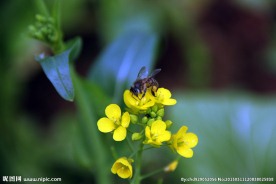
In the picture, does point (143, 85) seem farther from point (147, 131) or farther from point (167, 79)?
point (167, 79)

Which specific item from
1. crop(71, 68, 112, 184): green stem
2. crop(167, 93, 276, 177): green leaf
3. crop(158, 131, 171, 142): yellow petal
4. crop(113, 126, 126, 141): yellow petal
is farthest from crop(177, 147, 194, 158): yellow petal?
crop(167, 93, 276, 177): green leaf

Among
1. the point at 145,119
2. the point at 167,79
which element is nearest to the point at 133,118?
the point at 145,119

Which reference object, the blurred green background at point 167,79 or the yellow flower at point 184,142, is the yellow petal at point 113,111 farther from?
the blurred green background at point 167,79

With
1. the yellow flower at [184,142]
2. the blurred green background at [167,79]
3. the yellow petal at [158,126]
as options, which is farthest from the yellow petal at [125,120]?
the blurred green background at [167,79]

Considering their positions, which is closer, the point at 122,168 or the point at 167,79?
the point at 122,168

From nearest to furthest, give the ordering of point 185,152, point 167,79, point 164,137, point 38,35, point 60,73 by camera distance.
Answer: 1. point 164,137
2. point 185,152
3. point 60,73
4. point 38,35
5. point 167,79

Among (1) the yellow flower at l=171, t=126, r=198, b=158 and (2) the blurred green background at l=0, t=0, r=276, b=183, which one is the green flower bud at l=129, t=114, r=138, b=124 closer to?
(1) the yellow flower at l=171, t=126, r=198, b=158
